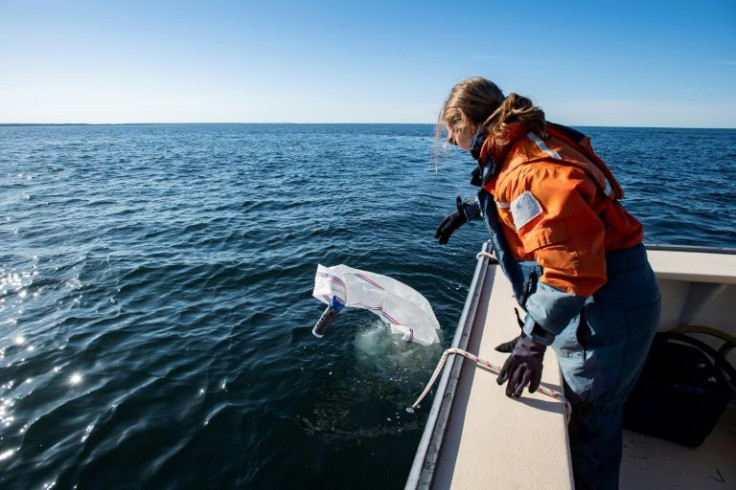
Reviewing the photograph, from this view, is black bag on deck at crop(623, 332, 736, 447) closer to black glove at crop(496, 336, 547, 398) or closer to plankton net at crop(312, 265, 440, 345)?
black glove at crop(496, 336, 547, 398)

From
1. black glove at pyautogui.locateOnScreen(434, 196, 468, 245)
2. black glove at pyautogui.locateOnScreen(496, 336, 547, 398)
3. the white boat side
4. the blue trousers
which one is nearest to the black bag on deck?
the white boat side

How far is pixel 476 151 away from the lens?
2131 millimetres

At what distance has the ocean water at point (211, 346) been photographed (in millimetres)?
3871

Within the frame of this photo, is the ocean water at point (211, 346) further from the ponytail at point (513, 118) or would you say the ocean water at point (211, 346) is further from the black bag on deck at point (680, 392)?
the ponytail at point (513, 118)

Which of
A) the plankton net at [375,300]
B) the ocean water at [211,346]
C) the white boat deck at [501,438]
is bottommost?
the ocean water at [211,346]

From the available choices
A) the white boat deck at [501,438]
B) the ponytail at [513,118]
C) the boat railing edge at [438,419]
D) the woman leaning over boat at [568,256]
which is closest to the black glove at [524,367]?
the woman leaning over boat at [568,256]

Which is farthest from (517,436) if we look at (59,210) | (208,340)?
(59,210)

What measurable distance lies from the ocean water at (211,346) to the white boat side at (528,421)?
1.83m

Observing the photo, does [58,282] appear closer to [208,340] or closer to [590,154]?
[208,340]

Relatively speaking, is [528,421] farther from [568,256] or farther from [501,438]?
[568,256]

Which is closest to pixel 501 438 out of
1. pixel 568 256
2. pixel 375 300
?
pixel 568 256

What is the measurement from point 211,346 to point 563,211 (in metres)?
5.33

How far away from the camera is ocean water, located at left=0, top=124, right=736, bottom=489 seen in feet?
12.7

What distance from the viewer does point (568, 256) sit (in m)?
1.73
